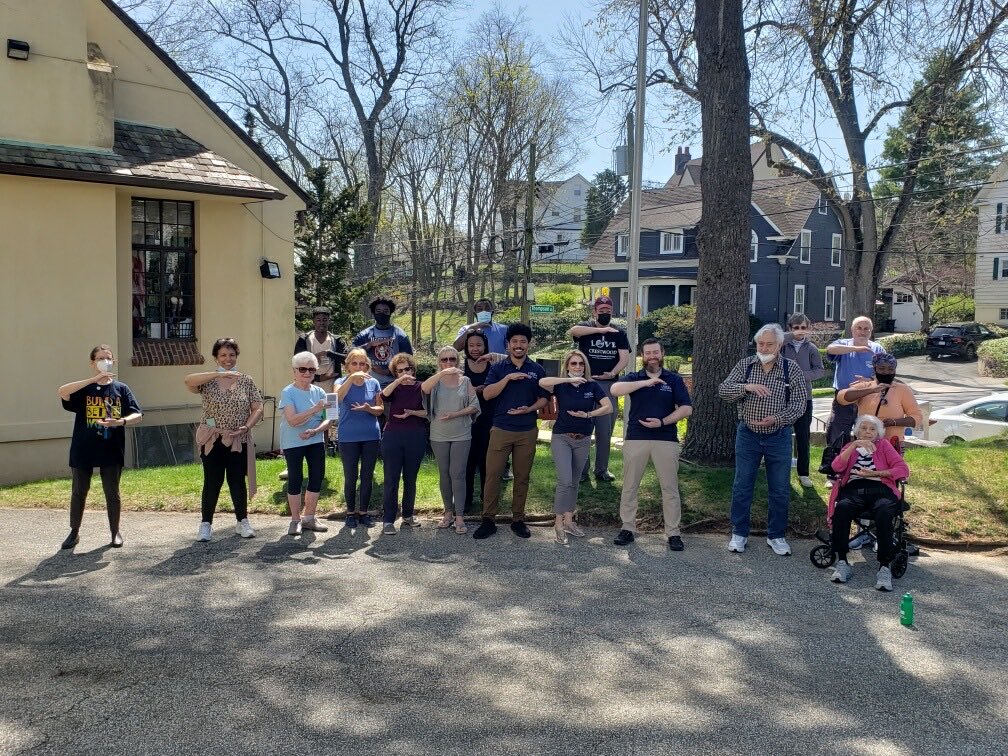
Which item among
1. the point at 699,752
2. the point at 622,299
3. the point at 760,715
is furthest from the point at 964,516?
the point at 622,299

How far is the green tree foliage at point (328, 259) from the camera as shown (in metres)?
19.9

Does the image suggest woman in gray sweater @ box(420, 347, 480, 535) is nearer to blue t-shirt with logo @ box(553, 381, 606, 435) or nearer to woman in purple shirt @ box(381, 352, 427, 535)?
woman in purple shirt @ box(381, 352, 427, 535)

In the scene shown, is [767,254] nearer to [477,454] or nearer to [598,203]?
[598,203]

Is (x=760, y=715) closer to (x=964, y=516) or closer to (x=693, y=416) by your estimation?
(x=964, y=516)

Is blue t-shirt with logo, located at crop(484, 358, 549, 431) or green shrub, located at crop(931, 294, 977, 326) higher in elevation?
green shrub, located at crop(931, 294, 977, 326)

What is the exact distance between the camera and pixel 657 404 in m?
8.04

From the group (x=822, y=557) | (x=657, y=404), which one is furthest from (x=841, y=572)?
(x=657, y=404)

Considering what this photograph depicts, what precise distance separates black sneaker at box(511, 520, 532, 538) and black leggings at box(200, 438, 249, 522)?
2.58 metres

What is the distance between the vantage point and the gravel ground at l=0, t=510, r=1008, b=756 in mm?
4375

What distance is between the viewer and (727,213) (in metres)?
10.1

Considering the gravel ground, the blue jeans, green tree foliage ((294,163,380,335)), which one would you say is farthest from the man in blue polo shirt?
green tree foliage ((294,163,380,335))

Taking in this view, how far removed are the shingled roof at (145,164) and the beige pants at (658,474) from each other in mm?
8190

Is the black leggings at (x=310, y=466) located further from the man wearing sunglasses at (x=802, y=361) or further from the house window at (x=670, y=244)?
the house window at (x=670, y=244)

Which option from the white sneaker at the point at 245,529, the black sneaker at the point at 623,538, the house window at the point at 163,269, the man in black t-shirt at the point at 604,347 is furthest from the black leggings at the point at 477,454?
the house window at the point at 163,269
